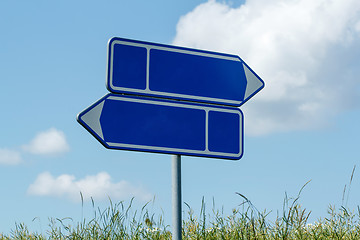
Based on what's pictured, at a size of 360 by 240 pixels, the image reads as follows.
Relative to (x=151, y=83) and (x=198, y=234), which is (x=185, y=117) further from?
(x=198, y=234)

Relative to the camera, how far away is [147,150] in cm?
371

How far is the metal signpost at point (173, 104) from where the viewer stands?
12.2ft

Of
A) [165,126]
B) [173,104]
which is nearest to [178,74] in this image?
[173,104]

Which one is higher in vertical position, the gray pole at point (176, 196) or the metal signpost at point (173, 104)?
the metal signpost at point (173, 104)

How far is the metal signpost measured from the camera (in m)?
3.71

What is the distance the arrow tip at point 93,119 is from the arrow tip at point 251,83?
141 centimetres

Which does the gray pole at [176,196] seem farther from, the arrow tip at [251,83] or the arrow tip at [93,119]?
the arrow tip at [251,83]

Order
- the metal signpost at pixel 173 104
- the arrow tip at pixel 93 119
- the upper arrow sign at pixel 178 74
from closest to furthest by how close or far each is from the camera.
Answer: the arrow tip at pixel 93 119 < the metal signpost at pixel 173 104 < the upper arrow sign at pixel 178 74

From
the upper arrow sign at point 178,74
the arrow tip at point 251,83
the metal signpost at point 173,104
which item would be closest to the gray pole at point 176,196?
the metal signpost at point 173,104

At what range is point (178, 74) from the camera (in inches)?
159

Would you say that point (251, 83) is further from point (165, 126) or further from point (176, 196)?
point (176, 196)

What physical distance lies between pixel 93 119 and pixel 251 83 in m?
1.56

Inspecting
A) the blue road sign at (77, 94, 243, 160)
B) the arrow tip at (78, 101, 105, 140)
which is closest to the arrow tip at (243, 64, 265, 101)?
the blue road sign at (77, 94, 243, 160)

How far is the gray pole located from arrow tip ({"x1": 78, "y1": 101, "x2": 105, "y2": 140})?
2.14ft
